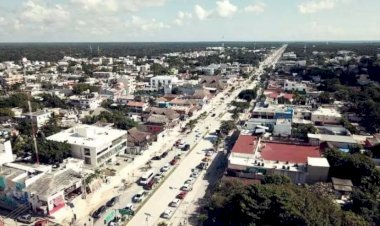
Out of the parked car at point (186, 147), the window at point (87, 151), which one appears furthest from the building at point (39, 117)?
the parked car at point (186, 147)

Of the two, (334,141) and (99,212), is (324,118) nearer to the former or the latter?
(334,141)

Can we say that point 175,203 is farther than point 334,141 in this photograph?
No

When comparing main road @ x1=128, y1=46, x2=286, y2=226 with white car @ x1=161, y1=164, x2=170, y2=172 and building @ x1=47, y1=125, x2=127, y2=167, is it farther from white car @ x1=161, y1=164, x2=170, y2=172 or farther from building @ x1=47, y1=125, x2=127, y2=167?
building @ x1=47, y1=125, x2=127, y2=167

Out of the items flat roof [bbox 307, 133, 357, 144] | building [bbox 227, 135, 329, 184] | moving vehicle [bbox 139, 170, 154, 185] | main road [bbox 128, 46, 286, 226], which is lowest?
main road [bbox 128, 46, 286, 226]

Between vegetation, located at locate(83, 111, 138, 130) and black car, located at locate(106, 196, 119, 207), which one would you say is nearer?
black car, located at locate(106, 196, 119, 207)

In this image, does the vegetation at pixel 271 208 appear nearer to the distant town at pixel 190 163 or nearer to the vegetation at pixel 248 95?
the distant town at pixel 190 163

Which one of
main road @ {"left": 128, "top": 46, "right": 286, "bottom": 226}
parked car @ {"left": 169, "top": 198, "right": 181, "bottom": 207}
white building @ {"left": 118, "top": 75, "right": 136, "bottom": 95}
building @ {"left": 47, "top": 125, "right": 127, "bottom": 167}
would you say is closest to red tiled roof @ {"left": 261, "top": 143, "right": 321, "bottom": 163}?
main road @ {"left": 128, "top": 46, "right": 286, "bottom": 226}

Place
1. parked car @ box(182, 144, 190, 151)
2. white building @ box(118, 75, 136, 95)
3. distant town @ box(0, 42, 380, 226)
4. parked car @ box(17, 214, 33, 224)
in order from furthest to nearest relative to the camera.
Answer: white building @ box(118, 75, 136, 95) < parked car @ box(182, 144, 190, 151) < parked car @ box(17, 214, 33, 224) < distant town @ box(0, 42, 380, 226)

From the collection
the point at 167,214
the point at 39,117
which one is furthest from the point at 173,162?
the point at 39,117
